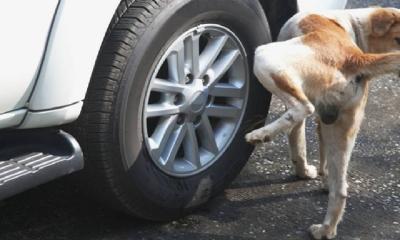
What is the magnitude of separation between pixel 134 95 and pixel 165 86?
0.22m

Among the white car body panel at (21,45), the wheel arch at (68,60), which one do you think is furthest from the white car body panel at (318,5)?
the white car body panel at (21,45)

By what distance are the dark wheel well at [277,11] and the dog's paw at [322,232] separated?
1120 mm

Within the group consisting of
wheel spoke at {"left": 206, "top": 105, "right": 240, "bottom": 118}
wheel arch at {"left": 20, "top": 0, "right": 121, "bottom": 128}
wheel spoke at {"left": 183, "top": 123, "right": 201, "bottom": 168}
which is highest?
wheel arch at {"left": 20, "top": 0, "right": 121, "bottom": 128}

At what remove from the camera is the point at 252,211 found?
3744 millimetres

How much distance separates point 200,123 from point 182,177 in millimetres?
293

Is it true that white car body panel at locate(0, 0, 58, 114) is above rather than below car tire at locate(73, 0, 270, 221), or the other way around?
above

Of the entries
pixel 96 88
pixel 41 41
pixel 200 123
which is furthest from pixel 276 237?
pixel 41 41

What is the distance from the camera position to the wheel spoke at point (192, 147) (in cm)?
351

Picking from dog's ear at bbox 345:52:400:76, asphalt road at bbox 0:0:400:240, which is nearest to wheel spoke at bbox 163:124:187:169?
asphalt road at bbox 0:0:400:240

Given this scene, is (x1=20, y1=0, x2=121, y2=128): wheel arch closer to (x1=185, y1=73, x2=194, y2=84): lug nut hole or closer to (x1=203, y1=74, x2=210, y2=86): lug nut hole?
(x1=185, y1=73, x2=194, y2=84): lug nut hole

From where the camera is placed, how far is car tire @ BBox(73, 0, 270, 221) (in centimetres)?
300

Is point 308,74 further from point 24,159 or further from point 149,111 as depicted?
point 24,159

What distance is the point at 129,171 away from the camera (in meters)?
3.18

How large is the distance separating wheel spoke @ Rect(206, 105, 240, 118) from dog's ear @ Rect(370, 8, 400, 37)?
0.82 metres
